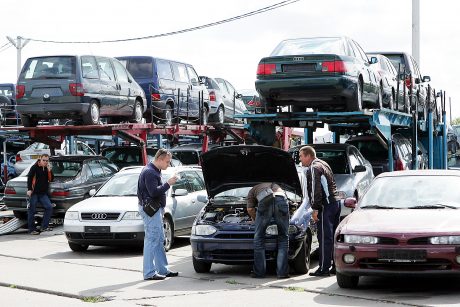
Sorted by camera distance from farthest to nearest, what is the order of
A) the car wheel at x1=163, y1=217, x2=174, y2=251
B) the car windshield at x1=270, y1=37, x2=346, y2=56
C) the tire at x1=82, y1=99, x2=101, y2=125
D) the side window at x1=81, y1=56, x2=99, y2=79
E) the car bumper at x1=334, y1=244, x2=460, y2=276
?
the tire at x1=82, y1=99, x2=101, y2=125, the side window at x1=81, y1=56, x2=99, y2=79, the car windshield at x1=270, y1=37, x2=346, y2=56, the car wheel at x1=163, y1=217, x2=174, y2=251, the car bumper at x1=334, y1=244, x2=460, y2=276

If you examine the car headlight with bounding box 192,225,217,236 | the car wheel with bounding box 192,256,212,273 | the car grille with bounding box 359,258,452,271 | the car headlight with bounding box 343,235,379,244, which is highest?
the car headlight with bounding box 343,235,379,244

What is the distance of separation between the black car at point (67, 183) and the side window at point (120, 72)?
A: 2.16 meters

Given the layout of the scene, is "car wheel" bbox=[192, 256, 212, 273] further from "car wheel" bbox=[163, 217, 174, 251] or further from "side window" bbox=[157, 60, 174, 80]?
"side window" bbox=[157, 60, 174, 80]

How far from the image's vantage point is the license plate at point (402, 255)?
9.38 m

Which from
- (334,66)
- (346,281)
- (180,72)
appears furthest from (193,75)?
(346,281)

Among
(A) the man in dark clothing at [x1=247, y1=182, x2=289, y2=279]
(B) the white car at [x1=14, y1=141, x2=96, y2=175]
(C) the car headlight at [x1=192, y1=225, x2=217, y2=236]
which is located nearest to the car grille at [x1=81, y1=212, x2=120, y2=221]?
(C) the car headlight at [x1=192, y1=225, x2=217, y2=236]

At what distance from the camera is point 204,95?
25484mm

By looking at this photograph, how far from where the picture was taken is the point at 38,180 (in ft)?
59.2

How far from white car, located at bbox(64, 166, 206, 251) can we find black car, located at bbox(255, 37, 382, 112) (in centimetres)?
248

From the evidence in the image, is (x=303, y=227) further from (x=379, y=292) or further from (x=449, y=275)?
(x=449, y=275)

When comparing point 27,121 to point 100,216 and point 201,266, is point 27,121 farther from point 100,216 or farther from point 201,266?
point 201,266

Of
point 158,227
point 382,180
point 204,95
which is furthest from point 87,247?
point 204,95

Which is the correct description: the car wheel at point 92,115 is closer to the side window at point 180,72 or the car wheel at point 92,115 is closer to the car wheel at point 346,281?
the side window at point 180,72

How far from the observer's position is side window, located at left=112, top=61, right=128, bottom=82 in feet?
69.4
